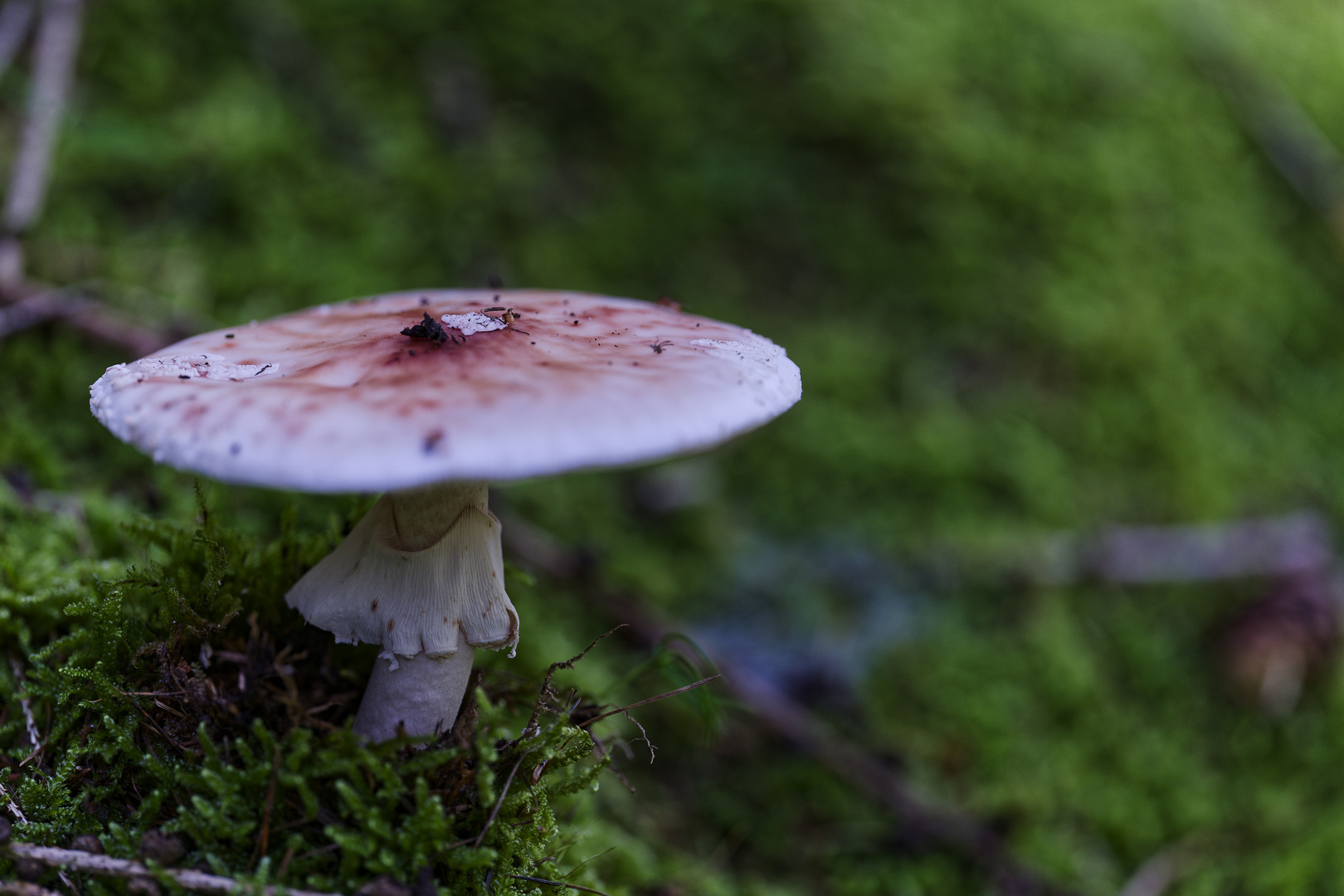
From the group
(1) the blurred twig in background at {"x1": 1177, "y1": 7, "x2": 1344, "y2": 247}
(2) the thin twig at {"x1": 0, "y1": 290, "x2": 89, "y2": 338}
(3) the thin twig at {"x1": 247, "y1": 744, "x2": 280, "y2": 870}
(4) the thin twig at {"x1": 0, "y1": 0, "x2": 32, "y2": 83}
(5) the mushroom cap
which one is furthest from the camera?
(1) the blurred twig in background at {"x1": 1177, "y1": 7, "x2": 1344, "y2": 247}

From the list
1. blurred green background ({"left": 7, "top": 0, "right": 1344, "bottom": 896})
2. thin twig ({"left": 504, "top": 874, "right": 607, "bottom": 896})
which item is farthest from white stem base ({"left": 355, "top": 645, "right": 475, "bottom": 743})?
blurred green background ({"left": 7, "top": 0, "right": 1344, "bottom": 896})

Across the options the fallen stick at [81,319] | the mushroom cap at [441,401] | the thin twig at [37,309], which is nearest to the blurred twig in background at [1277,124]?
the mushroom cap at [441,401]

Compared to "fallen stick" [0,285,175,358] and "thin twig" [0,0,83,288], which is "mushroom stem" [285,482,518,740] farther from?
"thin twig" [0,0,83,288]

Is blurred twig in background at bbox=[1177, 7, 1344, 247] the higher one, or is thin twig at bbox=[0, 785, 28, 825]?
blurred twig in background at bbox=[1177, 7, 1344, 247]

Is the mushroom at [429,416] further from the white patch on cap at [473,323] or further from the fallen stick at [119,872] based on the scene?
the fallen stick at [119,872]

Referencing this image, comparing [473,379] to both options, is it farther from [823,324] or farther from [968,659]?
[823,324]

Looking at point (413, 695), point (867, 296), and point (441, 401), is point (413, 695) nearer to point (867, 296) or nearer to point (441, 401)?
point (441, 401)

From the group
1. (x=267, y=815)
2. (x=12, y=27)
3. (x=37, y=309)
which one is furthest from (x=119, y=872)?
(x=12, y=27)

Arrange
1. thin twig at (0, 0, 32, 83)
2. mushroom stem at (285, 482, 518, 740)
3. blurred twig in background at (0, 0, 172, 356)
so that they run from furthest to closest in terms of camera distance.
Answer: thin twig at (0, 0, 32, 83) → blurred twig in background at (0, 0, 172, 356) → mushroom stem at (285, 482, 518, 740)
